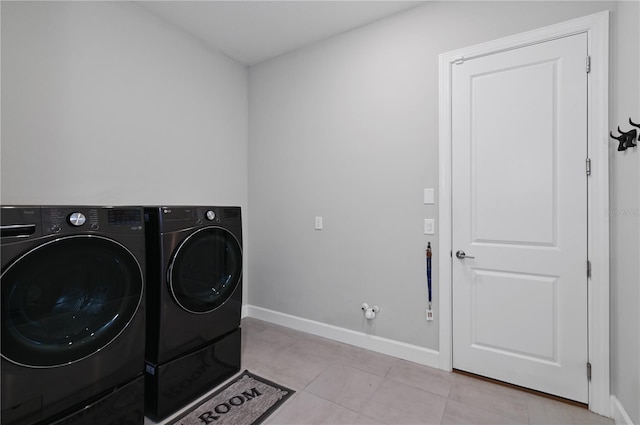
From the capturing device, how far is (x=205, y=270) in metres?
1.81

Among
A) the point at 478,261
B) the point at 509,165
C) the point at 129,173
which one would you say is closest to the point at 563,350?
the point at 478,261

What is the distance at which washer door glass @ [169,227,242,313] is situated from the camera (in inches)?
65.1

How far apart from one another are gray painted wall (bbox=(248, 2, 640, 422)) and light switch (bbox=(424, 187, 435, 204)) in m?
0.04

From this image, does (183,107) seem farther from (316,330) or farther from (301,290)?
(316,330)

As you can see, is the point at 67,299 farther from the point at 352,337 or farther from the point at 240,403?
the point at 352,337

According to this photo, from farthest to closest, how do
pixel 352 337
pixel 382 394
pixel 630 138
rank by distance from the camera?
1. pixel 352 337
2. pixel 382 394
3. pixel 630 138

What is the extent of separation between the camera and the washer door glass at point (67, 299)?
3.57ft

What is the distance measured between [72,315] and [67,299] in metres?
0.07

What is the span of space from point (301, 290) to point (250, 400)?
1093 mm

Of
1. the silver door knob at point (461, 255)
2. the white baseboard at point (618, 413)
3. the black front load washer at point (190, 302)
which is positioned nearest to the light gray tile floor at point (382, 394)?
the white baseboard at point (618, 413)

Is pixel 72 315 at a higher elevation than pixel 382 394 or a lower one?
higher

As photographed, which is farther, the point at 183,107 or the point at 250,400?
the point at 183,107

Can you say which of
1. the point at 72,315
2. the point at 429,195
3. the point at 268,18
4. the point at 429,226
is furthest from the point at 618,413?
the point at 268,18

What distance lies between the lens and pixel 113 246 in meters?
1.35
